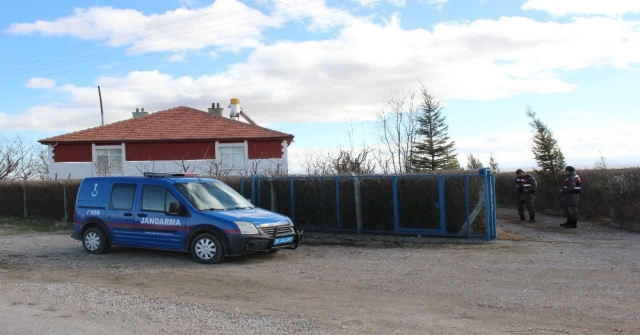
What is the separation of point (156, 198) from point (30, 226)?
1145 cm

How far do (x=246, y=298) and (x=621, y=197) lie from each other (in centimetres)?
1251

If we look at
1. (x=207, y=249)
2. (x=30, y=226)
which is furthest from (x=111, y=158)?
(x=207, y=249)

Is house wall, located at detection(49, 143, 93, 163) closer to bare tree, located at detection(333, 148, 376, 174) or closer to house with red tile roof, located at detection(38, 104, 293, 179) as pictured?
house with red tile roof, located at detection(38, 104, 293, 179)

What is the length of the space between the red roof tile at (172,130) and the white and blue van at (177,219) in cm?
2062

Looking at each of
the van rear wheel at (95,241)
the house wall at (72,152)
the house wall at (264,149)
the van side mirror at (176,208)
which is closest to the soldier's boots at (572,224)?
the van side mirror at (176,208)

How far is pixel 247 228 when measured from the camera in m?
11.1

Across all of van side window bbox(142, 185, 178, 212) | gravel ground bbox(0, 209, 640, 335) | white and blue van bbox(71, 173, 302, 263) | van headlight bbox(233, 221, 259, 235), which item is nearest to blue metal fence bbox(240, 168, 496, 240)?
gravel ground bbox(0, 209, 640, 335)

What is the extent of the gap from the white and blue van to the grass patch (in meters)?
7.07

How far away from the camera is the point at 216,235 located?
11180mm

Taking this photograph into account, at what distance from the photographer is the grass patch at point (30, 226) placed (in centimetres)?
1958

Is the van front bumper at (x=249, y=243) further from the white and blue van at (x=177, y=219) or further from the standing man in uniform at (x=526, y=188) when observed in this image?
the standing man in uniform at (x=526, y=188)

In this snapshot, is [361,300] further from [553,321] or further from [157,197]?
[157,197]

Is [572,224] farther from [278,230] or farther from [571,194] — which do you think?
[278,230]

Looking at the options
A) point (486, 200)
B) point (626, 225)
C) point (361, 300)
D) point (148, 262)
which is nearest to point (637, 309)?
point (361, 300)
